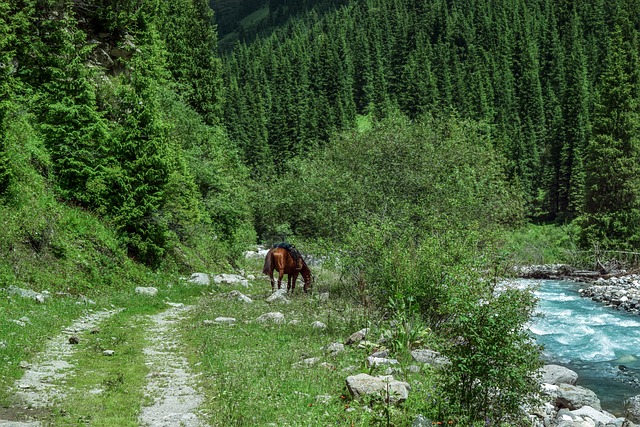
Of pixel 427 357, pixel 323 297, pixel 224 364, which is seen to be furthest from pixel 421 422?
pixel 323 297

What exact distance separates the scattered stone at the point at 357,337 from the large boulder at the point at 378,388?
401 centimetres

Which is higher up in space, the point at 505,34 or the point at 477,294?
the point at 505,34

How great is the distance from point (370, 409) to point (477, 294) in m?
2.70

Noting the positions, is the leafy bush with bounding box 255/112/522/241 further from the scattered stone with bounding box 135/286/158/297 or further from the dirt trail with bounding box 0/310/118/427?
the dirt trail with bounding box 0/310/118/427

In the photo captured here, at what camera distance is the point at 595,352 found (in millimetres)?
21531

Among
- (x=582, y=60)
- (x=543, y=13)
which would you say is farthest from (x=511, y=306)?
(x=543, y=13)

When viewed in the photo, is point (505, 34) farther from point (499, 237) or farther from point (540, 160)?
point (499, 237)

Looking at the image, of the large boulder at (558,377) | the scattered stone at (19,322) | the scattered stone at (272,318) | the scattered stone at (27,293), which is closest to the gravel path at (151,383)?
the scattered stone at (19,322)

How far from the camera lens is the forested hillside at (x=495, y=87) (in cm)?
5147

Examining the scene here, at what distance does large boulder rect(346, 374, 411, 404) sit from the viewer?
932 cm

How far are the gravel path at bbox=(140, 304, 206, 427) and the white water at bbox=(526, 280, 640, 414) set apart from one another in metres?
9.50

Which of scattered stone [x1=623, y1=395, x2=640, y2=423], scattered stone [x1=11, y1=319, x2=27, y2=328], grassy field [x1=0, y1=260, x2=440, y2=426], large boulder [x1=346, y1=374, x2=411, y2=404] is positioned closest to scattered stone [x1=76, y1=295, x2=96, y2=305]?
grassy field [x1=0, y1=260, x2=440, y2=426]

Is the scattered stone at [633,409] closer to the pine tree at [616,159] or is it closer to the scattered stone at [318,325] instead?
the scattered stone at [318,325]

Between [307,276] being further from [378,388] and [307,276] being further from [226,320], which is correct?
[378,388]
